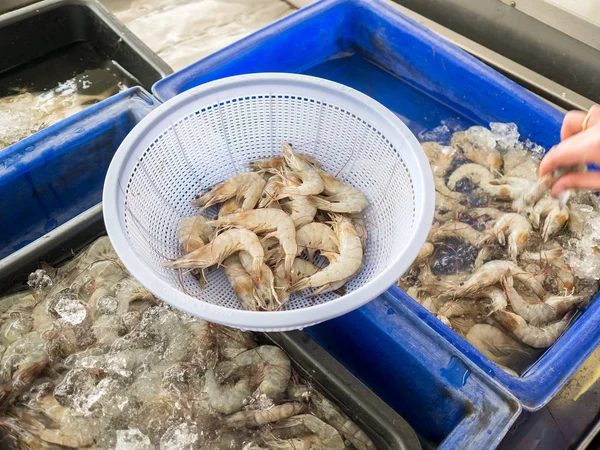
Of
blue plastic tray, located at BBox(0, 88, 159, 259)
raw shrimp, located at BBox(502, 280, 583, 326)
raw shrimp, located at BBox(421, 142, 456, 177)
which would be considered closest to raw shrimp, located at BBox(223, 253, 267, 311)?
blue plastic tray, located at BBox(0, 88, 159, 259)

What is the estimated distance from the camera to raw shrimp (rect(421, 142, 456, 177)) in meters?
2.83

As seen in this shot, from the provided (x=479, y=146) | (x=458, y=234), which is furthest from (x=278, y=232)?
(x=479, y=146)

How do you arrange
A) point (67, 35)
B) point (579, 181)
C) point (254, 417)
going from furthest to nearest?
1. point (67, 35)
2. point (254, 417)
3. point (579, 181)

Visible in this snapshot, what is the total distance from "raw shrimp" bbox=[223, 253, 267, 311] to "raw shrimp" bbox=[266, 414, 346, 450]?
1.33 feet

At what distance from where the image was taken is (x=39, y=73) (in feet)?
10.4

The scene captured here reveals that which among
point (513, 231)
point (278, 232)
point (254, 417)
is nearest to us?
point (254, 417)

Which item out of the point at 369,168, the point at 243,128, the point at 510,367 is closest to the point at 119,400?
the point at 243,128

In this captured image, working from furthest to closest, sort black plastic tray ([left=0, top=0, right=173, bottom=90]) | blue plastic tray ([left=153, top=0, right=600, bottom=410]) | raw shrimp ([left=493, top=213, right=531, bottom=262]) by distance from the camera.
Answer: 1. black plastic tray ([left=0, top=0, right=173, bottom=90])
2. blue plastic tray ([left=153, top=0, right=600, bottom=410])
3. raw shrimp ([left=493, top=213, right=531, bottom=262])

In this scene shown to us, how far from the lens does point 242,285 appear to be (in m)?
1.80

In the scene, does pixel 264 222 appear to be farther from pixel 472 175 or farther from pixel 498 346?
pixel 472 175

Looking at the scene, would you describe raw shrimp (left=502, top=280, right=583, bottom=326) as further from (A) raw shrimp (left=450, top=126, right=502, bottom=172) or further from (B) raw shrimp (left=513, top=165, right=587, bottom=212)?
(A) raw shrimp (left=450, top=126, right=502, bottom=172)

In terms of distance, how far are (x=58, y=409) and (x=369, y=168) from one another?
1.37 meters

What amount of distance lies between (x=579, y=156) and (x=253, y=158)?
116 centimetres

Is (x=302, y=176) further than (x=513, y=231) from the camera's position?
No
